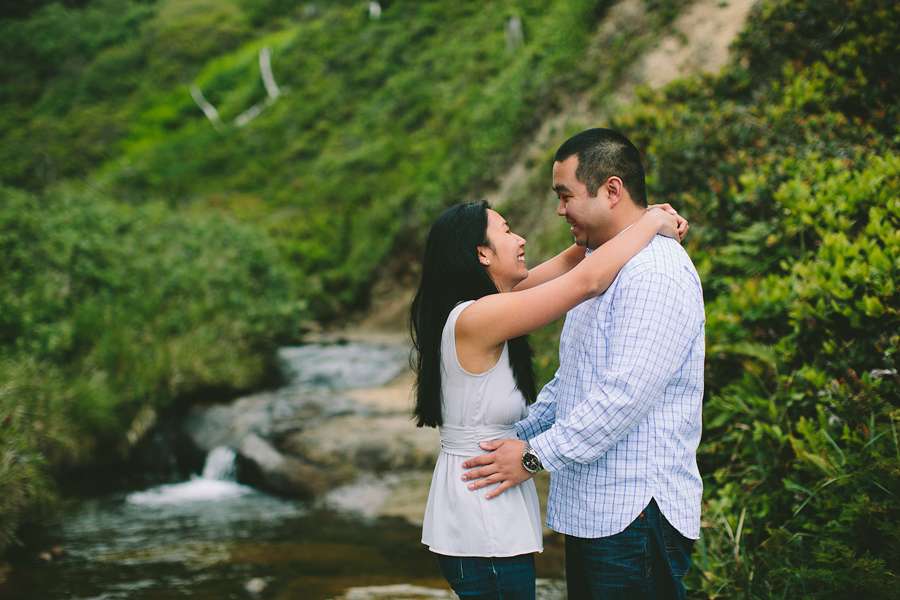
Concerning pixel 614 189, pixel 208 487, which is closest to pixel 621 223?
pixel 614 189

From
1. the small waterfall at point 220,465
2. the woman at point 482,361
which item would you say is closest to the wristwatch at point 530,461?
the woman at point 482,361

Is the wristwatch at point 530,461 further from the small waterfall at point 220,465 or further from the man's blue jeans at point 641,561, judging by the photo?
the small waterfall at point 220,465

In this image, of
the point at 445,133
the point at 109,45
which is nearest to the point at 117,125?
the point at 109,45

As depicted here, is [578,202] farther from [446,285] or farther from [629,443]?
[629,443]

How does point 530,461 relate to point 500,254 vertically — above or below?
below

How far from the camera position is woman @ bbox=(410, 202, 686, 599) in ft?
6.99

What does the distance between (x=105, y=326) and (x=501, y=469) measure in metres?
9.06

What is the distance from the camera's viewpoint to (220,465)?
8930mm

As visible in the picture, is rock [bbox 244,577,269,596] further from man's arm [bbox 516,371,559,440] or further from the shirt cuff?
the shirt cuff

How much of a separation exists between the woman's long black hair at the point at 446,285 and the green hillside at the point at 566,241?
192 cm

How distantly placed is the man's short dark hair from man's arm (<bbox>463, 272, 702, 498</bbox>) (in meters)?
0.44

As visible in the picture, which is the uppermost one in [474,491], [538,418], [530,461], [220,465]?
[538,418]

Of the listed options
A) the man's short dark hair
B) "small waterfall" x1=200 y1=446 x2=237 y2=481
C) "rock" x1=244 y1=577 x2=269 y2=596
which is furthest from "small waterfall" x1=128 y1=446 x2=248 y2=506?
the man's short dark hair

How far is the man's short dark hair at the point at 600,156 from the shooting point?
2.27 m
